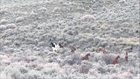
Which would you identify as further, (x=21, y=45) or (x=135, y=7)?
(x=135, y=7)

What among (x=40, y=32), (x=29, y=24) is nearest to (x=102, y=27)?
(x=40, y=32)

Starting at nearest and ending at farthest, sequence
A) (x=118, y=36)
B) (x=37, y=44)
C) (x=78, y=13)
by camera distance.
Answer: (x=118, y=36) < (x=37, y=44) < (x=78, y=13)

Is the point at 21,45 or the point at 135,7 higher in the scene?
the point at 135,7

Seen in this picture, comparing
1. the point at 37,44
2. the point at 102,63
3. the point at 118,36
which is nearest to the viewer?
the point at 102,63

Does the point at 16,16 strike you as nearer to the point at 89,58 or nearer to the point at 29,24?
the point at 29,24

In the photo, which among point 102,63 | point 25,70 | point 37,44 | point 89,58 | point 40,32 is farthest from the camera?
point 40,32

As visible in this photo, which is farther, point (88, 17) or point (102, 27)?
point (88, 17)

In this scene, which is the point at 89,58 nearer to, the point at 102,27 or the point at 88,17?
the point at 102,27

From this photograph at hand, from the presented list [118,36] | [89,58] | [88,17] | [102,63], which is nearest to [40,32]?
[88,17]

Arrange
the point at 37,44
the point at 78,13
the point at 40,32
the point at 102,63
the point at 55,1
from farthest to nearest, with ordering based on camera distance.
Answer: the point at 55,1 → the point at 78,13 → the point at 40,32 → the point at 37,44 → the point at 102,63
